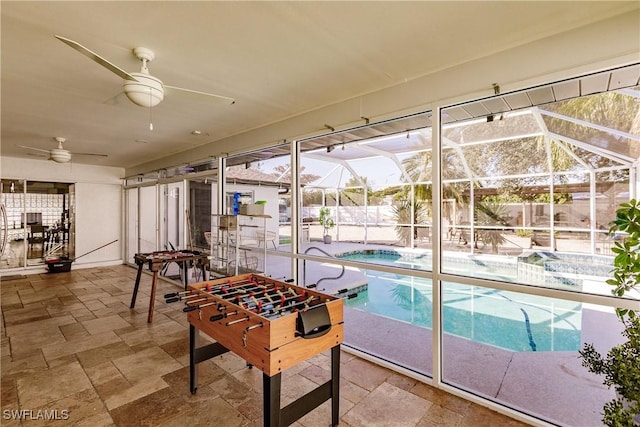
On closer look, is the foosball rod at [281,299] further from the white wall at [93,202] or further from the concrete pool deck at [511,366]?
the white wall at [93,202]

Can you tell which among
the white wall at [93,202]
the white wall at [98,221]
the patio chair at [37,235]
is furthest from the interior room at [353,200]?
the patio chair at [37,235]

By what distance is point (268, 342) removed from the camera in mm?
1711

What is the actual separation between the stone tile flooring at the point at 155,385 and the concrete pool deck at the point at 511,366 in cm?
38

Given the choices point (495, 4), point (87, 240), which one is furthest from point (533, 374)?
point (87, 240)

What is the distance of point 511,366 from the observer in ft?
9.94

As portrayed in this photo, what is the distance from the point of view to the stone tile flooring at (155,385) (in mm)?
2184

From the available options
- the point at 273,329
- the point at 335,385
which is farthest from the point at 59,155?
the point at 335,385

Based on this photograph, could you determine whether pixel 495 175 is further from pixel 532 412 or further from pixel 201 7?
pixel 201 7

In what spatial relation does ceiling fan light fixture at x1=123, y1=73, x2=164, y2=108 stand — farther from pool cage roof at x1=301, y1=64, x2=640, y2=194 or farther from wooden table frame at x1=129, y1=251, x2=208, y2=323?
wooden table frame at x1=129, y1=251, x2=208, y2=323

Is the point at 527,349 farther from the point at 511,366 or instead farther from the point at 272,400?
the point at 272,400

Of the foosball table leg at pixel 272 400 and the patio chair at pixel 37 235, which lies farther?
the patio chair at pixel 37 235

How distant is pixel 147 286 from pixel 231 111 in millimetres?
4030

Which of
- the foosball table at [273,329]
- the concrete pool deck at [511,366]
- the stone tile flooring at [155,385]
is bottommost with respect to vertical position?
the concrete pool deck at [511,366]

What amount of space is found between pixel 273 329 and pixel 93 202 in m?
8.29
